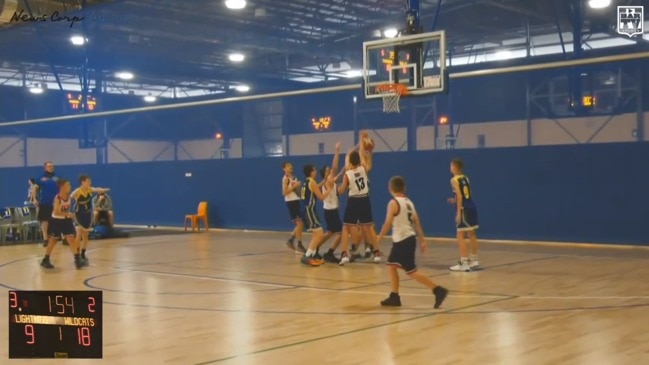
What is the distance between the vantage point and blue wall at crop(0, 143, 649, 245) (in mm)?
17453

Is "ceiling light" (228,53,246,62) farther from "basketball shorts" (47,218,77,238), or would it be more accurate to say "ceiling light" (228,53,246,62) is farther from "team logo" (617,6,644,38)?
"basketball shorts" (47,218,77,238)

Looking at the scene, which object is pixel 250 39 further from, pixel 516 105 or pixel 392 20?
pixel 516 105

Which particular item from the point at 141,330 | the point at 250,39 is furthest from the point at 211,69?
the point at 141,330

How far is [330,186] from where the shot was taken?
1380 cm

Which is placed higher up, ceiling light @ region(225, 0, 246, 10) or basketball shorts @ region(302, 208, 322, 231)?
ceiling light @ region(225, 0, 246, 10)

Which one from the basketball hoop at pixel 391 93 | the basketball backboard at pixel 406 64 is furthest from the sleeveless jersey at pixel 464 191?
the basketball hoop at pixel 391 93

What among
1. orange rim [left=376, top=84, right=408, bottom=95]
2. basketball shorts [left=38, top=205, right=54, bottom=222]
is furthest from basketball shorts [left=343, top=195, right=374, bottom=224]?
basketball shorts [left=38, top=205, right=54, bottom=222]

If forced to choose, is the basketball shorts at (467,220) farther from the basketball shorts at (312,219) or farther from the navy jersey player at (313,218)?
the basketball shorts at (312,219)

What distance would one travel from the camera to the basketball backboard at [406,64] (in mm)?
15488

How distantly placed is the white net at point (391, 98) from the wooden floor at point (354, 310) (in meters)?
3.16

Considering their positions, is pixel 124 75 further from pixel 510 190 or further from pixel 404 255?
pixel 404 255

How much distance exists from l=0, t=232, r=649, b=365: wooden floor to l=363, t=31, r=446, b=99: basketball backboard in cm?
337

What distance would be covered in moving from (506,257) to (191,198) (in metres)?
13.2

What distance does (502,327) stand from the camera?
27.1 feet
